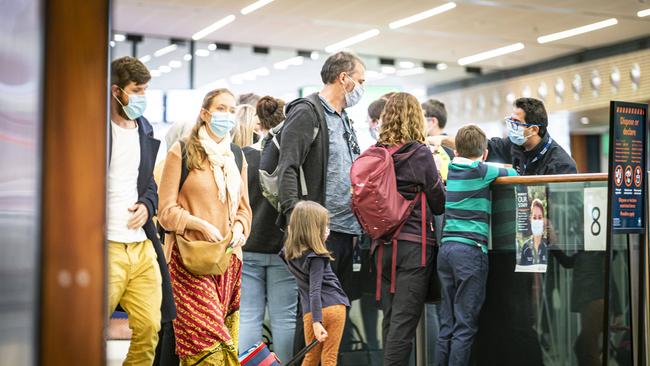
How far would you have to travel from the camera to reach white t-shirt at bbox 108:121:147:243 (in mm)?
3635

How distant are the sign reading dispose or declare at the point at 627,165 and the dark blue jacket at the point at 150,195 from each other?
208cm

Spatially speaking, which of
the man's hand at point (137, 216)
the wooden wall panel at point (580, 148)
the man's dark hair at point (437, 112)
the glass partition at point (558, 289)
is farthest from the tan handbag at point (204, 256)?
the wooden wall panel at point (580, 148)

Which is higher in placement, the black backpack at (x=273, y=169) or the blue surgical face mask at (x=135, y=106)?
the blue surgical face mask at (x=135, y=106)

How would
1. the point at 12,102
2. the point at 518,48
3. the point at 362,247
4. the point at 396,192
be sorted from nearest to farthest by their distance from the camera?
the point at 12,102, the point at 396,192, the point at 362,247, the point at 518,48

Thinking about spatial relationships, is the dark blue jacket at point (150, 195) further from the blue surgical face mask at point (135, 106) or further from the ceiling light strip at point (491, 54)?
the ceiling light strip at point (491, 54)

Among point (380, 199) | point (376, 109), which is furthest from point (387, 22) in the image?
point (380, 199)

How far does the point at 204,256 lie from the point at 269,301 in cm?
82

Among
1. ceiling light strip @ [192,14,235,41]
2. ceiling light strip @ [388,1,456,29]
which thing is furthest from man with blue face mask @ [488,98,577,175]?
ceiling light strip @ [192,14,235,41]

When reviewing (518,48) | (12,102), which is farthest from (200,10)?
(12,102)

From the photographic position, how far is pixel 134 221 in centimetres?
364

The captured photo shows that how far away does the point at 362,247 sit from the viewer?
5562mm

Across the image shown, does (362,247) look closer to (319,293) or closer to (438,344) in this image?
(438,344)

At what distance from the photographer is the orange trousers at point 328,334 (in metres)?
4.31

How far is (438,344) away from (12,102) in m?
3.73
